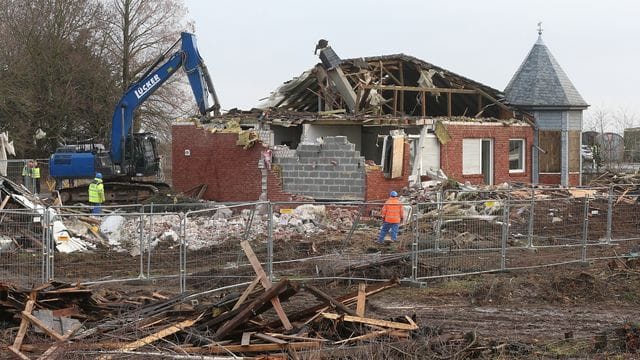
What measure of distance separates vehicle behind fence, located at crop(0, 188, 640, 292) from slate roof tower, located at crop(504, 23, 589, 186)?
12.4 meters

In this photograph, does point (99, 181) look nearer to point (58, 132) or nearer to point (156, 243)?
point (156, 243)

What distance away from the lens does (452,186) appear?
2553cm

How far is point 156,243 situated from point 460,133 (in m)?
14.8

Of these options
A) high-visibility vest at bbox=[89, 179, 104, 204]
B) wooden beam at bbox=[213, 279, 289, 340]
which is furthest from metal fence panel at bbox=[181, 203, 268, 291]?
high-visibility vest at bbox=[89, 179, 104, 204]

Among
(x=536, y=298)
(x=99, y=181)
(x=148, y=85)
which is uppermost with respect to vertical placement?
(x=148, y=85)

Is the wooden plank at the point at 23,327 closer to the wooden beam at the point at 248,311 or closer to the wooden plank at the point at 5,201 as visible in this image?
the wooden beam at the point at 248,311

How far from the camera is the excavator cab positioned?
1080 inches

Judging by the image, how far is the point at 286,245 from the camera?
55.0 feet

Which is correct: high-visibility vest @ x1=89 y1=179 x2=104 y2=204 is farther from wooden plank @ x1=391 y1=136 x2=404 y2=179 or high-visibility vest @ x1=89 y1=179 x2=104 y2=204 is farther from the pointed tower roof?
the pointed tower roof

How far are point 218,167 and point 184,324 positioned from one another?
18.9 metres

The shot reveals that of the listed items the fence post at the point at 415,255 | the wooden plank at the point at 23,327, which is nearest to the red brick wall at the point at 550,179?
the fence post at the point at 415,255

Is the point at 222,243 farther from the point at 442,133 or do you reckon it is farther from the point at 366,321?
the point at 442,133

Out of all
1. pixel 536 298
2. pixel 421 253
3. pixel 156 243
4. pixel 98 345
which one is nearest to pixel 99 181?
pixel 156 243

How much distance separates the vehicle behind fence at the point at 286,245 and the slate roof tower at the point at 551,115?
12396 millimetres
